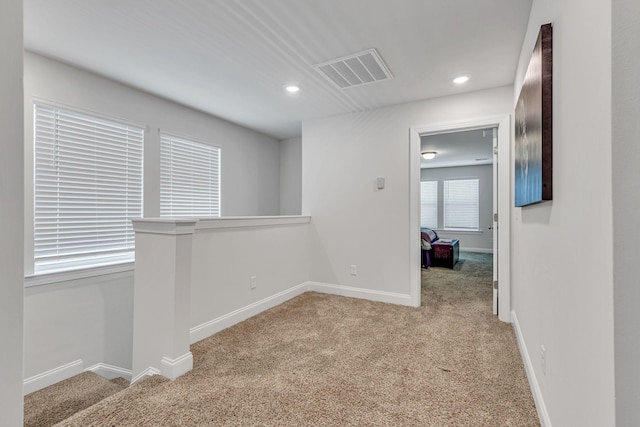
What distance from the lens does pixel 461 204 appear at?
8.21 meters

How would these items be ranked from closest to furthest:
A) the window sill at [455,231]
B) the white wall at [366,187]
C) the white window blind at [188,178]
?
the white wall at [366,187]
the white window blind at [188,178]
the window sill at [455,231]

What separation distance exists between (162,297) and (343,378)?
1315mm

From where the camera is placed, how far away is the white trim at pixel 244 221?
8.54ft

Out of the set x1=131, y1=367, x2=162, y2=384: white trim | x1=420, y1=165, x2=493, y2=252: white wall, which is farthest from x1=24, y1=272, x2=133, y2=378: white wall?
x1=420, y1=165, x2=493, y2=252: white wall

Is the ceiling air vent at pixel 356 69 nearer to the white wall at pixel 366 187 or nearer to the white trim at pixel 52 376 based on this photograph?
the white wall at pixel 366 187

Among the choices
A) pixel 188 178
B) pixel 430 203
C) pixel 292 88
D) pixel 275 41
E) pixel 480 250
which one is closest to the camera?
pixel 275 41

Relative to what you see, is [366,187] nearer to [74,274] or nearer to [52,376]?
[74,274]

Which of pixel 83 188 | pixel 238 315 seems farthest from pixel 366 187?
pixel 83 188

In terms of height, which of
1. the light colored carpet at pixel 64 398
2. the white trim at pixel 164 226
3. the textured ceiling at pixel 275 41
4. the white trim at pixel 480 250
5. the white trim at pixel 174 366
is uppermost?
the textured ceiling at pixel 275 41

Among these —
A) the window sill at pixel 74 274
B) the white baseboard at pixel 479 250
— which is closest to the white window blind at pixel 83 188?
the window sill at pixel 74 274

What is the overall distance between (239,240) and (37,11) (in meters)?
2.17

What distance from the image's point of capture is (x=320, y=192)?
4.02 m

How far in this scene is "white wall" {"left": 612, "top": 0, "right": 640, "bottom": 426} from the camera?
651 mm

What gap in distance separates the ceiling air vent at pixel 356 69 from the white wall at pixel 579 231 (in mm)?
1215
